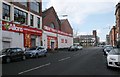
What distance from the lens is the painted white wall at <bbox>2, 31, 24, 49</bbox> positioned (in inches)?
1237

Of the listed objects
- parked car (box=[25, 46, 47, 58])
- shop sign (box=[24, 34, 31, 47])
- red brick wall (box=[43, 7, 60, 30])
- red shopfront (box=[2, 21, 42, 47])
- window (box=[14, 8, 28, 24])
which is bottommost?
parked car (box=[25, 46, 47, 58])

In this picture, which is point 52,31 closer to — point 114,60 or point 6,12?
point 6,12

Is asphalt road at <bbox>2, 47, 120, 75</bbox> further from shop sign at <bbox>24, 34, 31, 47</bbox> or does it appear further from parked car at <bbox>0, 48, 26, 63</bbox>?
shop sign at <bbox>24, 34, 31, 47</bbox>

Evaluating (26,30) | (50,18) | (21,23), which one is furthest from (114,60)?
(50,18)

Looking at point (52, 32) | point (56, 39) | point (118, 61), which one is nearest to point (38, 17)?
point (52, 32)

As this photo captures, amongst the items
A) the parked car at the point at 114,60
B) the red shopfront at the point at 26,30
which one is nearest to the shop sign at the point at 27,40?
the red shopfront at the point at 26,30

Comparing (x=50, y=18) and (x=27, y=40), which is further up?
(x=50, y=18)

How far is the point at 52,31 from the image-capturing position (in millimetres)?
54031

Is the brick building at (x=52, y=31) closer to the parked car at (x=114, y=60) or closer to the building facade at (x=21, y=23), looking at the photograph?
the building facade at (x=21, y=23)

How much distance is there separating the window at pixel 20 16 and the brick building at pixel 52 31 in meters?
10.3

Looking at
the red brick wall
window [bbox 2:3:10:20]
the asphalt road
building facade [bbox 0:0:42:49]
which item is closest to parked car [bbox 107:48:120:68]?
the asphalt road

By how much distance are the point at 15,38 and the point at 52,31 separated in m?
20.7

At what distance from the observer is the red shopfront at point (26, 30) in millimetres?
31578

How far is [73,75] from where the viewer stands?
37.9 ft
